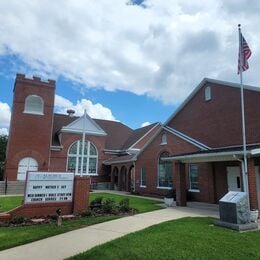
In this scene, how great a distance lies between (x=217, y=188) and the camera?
17.4 meters

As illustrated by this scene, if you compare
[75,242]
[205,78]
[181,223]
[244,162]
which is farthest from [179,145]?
[75,242]

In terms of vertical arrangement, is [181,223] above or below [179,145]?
below

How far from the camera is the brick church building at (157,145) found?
56.1ft

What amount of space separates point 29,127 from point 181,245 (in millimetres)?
27136

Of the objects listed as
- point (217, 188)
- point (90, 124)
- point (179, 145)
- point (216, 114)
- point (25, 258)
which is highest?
point (90, 124)

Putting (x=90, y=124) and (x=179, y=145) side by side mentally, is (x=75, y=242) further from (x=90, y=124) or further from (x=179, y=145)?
(x=90, y=124)

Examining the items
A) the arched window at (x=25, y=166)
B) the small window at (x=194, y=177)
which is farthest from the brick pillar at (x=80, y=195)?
the arched window at (x=25, y=166)

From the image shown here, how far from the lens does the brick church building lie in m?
17.1

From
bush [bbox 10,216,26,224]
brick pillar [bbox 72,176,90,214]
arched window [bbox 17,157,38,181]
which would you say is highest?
arched window [bbox 17,157,38,181]

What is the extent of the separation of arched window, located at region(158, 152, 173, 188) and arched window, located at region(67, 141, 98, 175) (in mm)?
13567

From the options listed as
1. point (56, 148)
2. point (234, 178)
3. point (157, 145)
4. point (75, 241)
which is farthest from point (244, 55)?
point (56, 148)

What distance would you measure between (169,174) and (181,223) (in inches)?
446

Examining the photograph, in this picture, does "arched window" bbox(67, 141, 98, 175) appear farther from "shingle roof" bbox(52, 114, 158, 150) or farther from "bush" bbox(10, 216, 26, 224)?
"bush" bbox(10, 216, 26, 224)

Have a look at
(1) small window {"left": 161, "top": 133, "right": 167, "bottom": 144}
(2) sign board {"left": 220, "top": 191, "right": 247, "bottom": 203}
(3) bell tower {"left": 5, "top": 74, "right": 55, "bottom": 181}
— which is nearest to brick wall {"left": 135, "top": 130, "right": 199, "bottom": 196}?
(1) small window {"left": 161, "top": 133, "right": 167, "bottom": 144}
